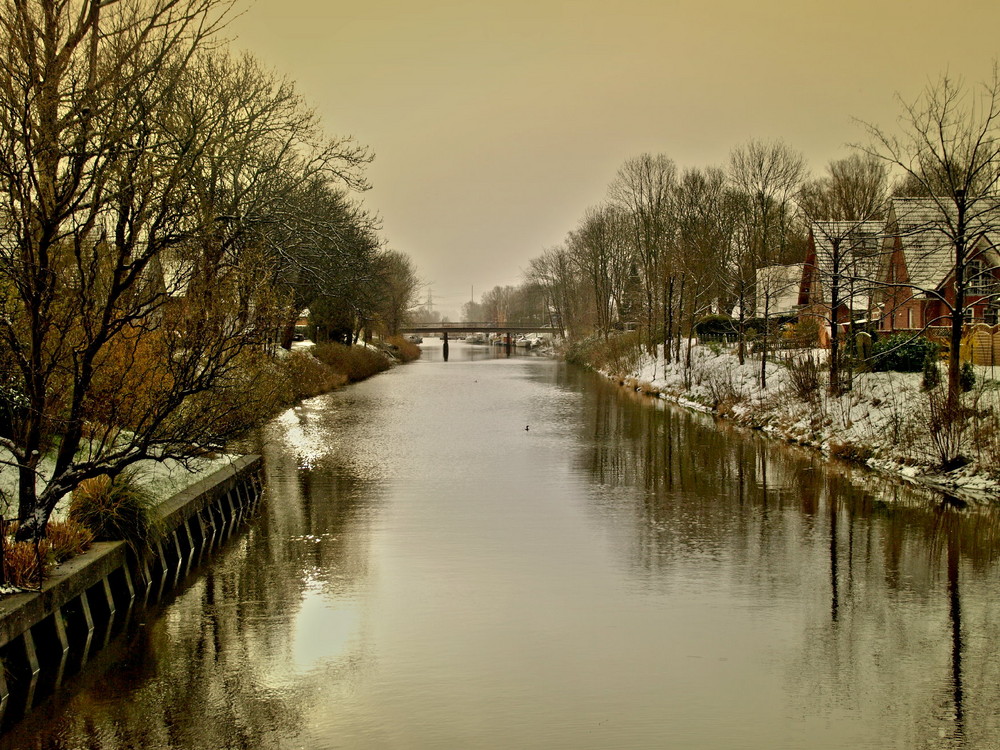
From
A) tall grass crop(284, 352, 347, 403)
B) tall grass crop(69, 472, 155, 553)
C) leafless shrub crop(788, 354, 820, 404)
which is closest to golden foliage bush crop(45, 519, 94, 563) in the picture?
tall grass crop(69, 472, 155, 553)

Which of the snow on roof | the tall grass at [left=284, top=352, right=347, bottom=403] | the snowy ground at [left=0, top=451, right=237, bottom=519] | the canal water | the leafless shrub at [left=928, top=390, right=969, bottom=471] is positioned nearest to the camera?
the canal water

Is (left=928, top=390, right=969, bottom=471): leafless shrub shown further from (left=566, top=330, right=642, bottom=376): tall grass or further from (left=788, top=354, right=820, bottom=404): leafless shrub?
(left=566, top=330, right=642, bottom=376): tall grass

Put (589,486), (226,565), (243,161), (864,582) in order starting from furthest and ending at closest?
(243,161) < (589,486) < (226,565) < (864,582)

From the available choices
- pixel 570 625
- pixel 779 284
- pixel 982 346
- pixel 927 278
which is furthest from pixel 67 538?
pixel 779 284

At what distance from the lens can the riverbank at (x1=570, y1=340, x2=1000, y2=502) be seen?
15.5 meters

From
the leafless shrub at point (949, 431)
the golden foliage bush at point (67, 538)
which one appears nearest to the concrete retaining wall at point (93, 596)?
the golden foliage bush at point (67, 538)

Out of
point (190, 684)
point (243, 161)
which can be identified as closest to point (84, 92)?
point (190, 684)

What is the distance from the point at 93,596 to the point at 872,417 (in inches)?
617

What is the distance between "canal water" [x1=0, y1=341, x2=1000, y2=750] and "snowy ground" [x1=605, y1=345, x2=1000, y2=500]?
90 centimetres

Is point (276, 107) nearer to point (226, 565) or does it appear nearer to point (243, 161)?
point (243, 161)

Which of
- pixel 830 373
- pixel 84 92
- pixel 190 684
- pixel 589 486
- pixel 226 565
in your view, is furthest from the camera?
pixel 830 373

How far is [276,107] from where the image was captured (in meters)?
24.5

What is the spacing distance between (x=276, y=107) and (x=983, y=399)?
1858 cm

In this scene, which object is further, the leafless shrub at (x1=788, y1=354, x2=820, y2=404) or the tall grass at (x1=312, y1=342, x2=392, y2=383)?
the tall grass at (x1=312, y1=342, x2=392, y2=383)
